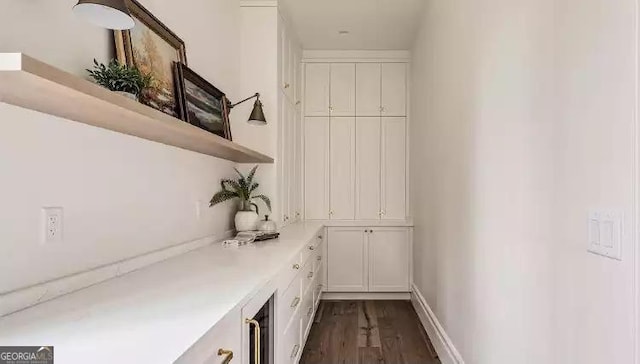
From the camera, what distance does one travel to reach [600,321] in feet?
3.75

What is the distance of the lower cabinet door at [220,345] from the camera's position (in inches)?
38.3

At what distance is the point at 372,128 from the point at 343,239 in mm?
1228

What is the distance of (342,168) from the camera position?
16.5ft

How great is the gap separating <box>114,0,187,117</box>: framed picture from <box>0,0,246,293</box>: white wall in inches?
2.7

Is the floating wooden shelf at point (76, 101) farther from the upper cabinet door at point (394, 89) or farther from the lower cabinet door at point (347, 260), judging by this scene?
the upper cabinet door at point (394, 89)

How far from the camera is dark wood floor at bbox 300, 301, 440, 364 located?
321 cm

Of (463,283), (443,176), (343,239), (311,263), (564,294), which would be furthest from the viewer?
(343,239)

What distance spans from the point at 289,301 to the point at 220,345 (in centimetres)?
124

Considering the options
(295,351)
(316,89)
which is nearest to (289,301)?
(295,351)

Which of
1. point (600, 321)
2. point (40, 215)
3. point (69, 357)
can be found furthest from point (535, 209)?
point (40, 215)

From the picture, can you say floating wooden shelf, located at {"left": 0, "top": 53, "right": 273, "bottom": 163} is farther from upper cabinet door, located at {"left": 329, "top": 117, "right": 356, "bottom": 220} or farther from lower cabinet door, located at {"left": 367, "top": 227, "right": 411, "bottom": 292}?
lower cabinet door, located at {"left": 367, "top": 227, "right": 411, "bottom": 292}

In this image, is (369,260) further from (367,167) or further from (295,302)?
(295,302)

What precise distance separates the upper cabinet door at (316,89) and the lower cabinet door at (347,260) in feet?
4.26

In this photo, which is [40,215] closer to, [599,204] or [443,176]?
[599,204]
